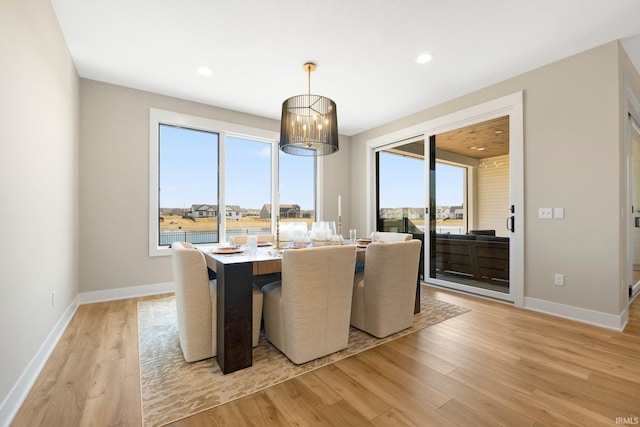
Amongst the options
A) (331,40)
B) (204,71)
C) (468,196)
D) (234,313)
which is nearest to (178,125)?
(204,71)

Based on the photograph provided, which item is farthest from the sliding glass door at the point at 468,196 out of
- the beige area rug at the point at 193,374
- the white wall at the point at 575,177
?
the beige area rug at the point at 193,374

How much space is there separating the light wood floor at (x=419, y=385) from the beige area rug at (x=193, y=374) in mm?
69

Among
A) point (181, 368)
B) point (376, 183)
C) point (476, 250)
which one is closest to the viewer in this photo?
point (181, 368)

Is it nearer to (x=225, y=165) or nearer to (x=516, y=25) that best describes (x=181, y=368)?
(x=225, y=165)

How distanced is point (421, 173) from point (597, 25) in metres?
2.41

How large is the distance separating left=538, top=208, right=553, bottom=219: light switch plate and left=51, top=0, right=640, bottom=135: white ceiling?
5.13ft

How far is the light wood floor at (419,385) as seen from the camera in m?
1.48

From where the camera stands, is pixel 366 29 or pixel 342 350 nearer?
pixel 342 350

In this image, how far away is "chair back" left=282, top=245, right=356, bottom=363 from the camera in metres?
1.87

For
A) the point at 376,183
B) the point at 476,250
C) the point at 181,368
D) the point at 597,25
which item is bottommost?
the point at 181,368

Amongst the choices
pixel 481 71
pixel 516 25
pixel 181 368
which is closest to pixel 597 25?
pixel 516 25

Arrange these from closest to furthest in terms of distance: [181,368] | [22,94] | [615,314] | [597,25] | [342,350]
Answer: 1. [22,94]
2. [181,368]
3. [342,350]
4. [597,25]
5. [615,314]

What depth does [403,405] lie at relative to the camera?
5.15 feet

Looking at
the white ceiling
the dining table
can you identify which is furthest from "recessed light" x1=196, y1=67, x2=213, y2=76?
the dining table
